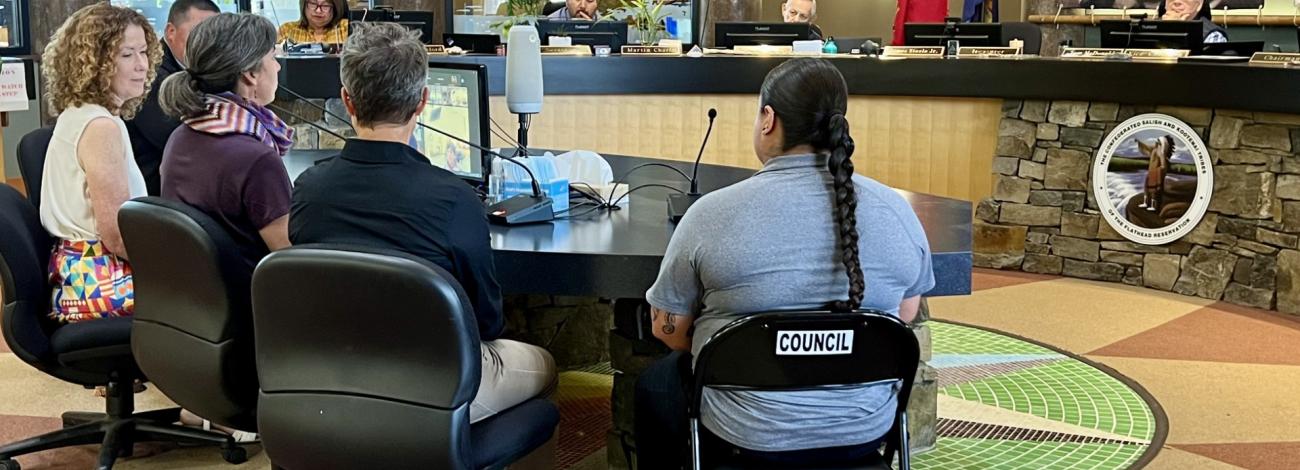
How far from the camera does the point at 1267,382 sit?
14.4ft

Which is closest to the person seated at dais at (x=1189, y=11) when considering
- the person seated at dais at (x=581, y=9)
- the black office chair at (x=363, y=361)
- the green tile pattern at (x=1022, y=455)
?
the person seated at dais at (x=581, y=9)

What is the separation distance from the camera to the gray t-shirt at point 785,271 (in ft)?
6.99

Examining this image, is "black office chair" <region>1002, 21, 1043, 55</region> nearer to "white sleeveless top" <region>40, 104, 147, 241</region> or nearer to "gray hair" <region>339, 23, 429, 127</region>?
"white sleeveless top" <region>40, 104, 147, 241</region>

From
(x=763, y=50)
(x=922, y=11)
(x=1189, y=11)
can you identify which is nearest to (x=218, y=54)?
(x=763, y=50)

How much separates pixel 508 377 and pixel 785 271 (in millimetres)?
614

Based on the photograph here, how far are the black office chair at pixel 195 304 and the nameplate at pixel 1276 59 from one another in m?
4.23

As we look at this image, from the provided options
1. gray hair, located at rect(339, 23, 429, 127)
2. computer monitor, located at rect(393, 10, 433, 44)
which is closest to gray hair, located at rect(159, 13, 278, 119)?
gray hair, located at rect(339, 23, 429, 127)

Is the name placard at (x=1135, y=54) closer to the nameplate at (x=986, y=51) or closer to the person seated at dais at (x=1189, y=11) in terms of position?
the nameplate at (x=986, y=51)

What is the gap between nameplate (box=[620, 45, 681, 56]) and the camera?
6.61m

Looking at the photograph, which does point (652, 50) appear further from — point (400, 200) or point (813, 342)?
point (813, 342)

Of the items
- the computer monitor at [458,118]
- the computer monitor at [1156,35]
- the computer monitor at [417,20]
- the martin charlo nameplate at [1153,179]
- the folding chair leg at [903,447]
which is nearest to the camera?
the folding chair leg at [903,447]

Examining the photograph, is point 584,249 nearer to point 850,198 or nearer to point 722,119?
point 850,198

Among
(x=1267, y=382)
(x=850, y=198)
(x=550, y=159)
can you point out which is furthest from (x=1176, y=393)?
(x=850, y=198)

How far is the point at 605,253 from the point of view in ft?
8.57
